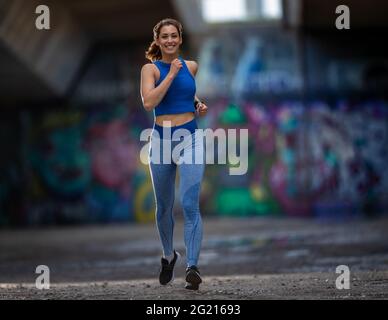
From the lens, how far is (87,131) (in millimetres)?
21609

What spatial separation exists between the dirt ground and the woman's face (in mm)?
1750

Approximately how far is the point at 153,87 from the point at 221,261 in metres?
4.75

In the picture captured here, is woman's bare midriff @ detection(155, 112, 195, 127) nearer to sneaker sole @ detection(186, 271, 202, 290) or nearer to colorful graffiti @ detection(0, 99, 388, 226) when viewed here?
sneaker sole @ detection(186, 271, 202, 290)

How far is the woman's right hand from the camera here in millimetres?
5637

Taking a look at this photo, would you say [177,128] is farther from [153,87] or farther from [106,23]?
[106,23]

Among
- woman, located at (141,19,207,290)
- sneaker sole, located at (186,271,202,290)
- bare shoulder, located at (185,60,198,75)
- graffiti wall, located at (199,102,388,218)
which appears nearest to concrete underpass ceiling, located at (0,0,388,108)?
graffiti wall, located at (199,102,388,218)

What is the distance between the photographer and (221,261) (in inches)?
399

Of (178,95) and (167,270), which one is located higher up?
(178,95)

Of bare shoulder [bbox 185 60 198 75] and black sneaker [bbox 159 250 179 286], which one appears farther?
black sneaker [bbox 159 250 179 286]

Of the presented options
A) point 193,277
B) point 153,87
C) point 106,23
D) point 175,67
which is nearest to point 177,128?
point 153,87

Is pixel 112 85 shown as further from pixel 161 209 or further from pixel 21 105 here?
pixel 161 209

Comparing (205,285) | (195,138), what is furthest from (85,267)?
(195,138)

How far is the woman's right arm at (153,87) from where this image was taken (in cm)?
562
